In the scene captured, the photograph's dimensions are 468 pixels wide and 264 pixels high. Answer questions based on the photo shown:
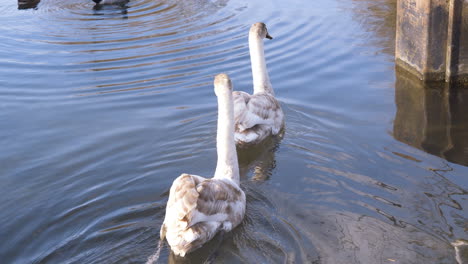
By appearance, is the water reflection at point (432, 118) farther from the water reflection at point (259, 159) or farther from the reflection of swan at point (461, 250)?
the reflection of swan at point (461, 250)

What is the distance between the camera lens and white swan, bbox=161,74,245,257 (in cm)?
626

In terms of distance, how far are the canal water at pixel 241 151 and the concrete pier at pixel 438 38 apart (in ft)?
1.20

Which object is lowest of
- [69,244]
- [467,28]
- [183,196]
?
[69,244]

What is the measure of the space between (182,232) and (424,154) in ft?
13.0

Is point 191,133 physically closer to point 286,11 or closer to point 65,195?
point 65,195

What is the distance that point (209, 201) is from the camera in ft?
21.5

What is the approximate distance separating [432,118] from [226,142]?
4002mm

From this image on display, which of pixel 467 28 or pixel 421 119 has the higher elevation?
pixel 467 28

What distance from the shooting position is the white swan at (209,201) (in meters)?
6.26

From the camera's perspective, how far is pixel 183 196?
6277 mm

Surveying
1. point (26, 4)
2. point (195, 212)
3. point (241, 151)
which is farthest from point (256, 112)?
point (26, 4)

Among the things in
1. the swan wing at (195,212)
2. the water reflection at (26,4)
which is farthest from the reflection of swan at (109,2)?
the swan wing at (195,212)

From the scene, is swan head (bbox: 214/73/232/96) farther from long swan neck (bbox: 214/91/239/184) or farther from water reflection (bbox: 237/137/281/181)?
water reflection (bbox: 237/137/281/181)

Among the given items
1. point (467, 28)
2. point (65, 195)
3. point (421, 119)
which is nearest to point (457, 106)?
point (421, 119)
